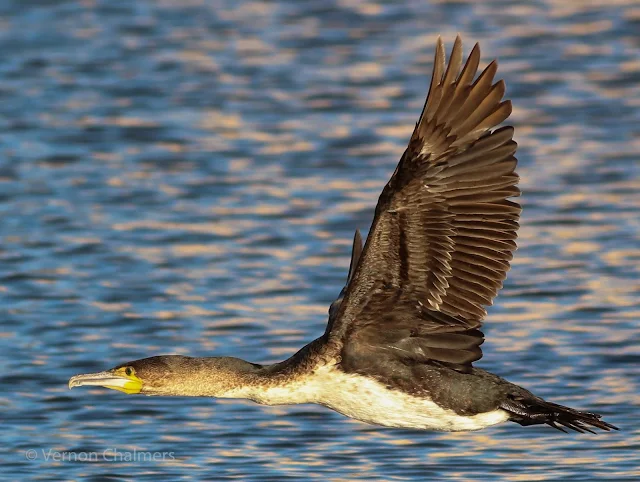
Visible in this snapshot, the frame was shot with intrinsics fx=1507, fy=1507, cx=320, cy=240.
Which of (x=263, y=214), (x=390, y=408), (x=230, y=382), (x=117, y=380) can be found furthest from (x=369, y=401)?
(x=263, y=214)

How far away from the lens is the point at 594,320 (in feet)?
35.6

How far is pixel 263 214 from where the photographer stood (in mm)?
12773

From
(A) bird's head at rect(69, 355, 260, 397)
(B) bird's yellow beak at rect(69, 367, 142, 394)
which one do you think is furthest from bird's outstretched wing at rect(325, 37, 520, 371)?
(B) bird's yellow beak at rect(69, 367, 142, 394)

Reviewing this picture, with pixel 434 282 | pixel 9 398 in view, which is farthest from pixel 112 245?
pixel 434 282

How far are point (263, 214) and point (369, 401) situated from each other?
5.13 meters

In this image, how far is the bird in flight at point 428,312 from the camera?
7.47 metres

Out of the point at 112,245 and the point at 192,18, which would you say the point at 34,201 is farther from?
the point at 192,18

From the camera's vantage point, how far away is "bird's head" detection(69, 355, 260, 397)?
791 centimetres

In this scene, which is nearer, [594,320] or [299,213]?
[594,320]

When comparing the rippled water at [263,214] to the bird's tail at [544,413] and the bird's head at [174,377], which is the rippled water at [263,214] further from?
the bird's head at [174,377]

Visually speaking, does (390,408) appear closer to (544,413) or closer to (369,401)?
(369,401)

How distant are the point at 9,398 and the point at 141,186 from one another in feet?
12.8

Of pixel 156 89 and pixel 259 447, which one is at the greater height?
pixel 156 89

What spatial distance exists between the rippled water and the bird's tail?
809 mm
